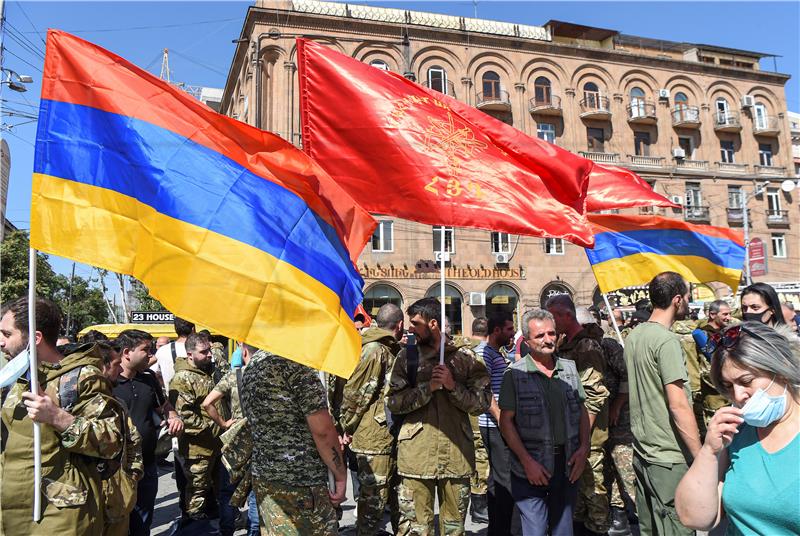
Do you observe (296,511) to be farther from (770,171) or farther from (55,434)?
(770,171)

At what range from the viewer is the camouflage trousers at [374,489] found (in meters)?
5.52

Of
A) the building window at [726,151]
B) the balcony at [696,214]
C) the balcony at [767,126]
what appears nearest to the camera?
the balcony at [696,214]

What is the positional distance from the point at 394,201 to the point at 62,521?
311 cm

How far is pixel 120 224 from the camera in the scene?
3.45m

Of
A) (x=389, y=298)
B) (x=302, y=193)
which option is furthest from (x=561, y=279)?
(x=302, y=193)

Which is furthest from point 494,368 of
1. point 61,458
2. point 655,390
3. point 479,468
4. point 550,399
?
point 61,458

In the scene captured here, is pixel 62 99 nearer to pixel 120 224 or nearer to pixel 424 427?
pixel 120 224

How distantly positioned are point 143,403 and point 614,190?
5510 mm

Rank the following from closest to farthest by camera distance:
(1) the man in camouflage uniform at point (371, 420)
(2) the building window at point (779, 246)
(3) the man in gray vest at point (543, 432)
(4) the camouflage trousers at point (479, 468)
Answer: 1. (3) the man in gray vest at point (543, 432)
2. (1) the man in camouflage uniform at point (371, 420)
3. (4) the camouflage trousers at point (479, 468)
4. (2) the building window at point (779, 246)

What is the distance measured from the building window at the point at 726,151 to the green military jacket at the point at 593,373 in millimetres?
37435

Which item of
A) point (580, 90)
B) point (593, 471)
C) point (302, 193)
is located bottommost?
point (593, 471)

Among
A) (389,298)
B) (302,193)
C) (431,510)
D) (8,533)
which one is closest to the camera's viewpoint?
(8,533)

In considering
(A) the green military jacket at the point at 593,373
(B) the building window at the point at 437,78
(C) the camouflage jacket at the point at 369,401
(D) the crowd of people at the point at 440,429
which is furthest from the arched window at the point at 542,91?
(C) the camouflage jacket at the point at 369,401

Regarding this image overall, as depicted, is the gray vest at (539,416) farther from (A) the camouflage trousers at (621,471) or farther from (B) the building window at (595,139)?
(B) the building window at (595,139)
